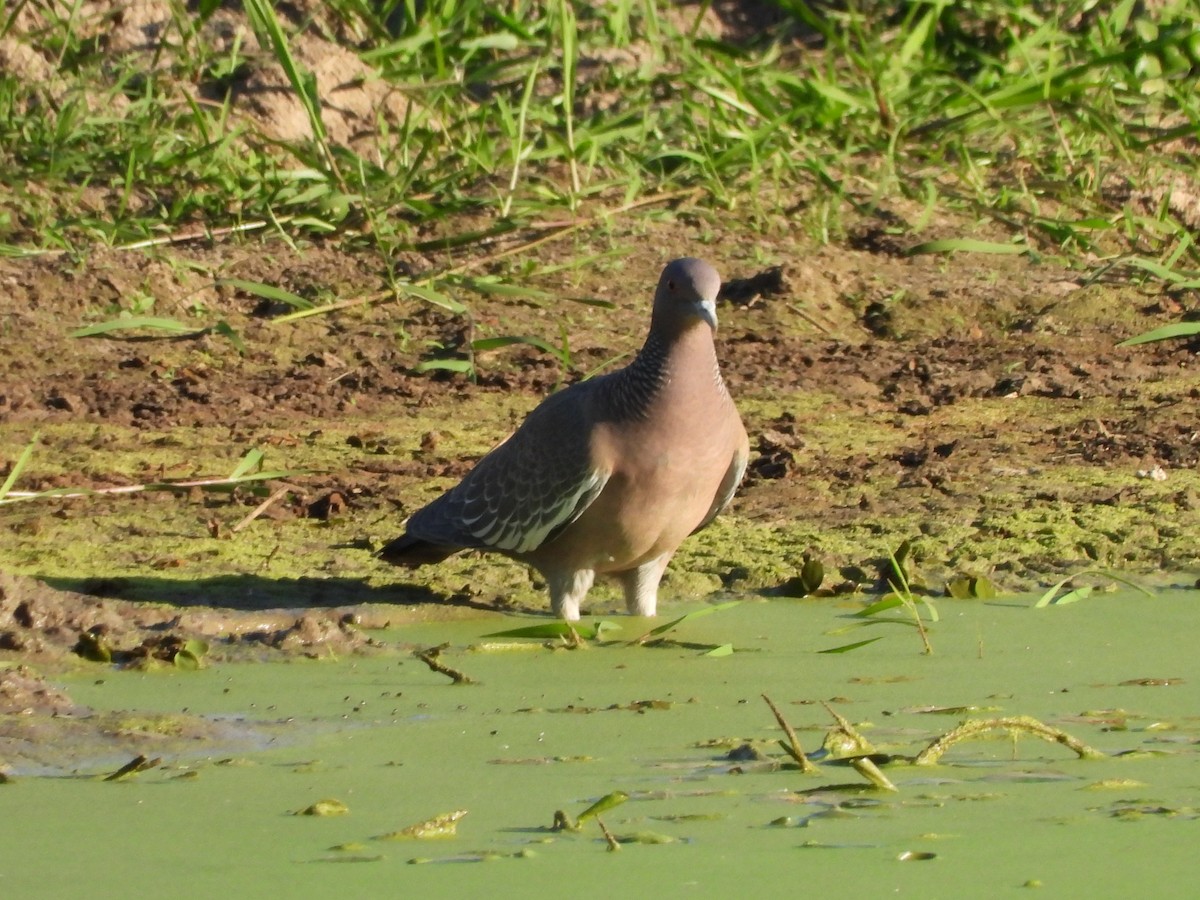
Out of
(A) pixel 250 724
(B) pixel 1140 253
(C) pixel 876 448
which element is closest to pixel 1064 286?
(B) pixel 1140 253

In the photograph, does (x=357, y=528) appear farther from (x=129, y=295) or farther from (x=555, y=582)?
(x=129, y=295)

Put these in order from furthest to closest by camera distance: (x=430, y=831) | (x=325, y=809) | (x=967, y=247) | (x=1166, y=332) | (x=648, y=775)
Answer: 1. (x=967, y=247)
2. (x=1166, y=332)
3. (x=648, y=775)
4. (x=325, y=809)
5. (x=430, y=831)

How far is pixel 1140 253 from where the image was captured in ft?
28.2

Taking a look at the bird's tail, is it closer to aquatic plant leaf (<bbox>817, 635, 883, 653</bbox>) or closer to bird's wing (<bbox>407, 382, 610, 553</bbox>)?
bird's wing (<bbox>407, 382, 610, 553</bbox>)

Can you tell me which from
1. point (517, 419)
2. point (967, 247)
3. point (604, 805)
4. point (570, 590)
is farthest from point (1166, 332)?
point (604, 805)

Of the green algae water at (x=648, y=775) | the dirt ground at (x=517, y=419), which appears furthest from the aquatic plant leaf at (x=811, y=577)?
the green algae water at (x=648, y=775)

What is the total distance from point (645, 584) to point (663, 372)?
55 centimetres

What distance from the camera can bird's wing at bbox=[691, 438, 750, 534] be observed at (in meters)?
5.23

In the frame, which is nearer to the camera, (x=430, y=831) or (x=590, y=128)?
(x=430, y=831)

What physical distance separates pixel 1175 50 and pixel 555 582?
5.61m

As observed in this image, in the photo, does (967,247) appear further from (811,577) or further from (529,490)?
(529,490)

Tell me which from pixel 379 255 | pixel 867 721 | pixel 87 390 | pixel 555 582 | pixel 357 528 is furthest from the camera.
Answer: pixel 379 255

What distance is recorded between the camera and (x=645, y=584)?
521 centimetres

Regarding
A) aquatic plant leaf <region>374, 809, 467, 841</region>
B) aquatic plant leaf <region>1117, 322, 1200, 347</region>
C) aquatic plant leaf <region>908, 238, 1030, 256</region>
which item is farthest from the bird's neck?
aquatic plant leaf <region>908, 238, 1030, 256</region>
